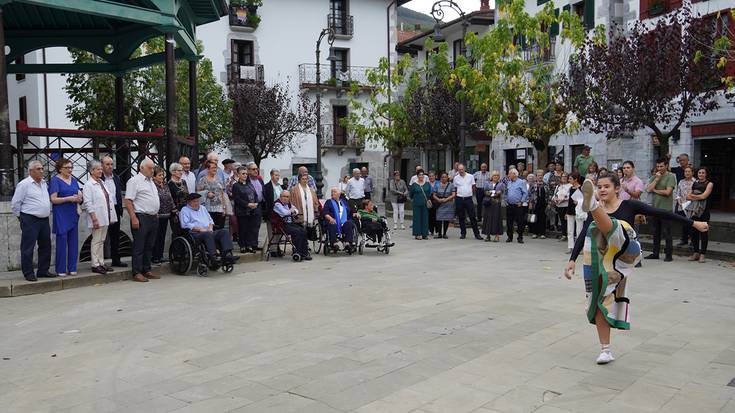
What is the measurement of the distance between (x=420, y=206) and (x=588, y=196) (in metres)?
11.7

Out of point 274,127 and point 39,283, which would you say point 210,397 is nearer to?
point 39,283

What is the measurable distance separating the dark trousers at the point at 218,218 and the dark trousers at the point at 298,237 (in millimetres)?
1302

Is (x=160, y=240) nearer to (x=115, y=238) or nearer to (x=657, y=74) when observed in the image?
(x=115, y=238)

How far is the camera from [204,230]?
35.3ft

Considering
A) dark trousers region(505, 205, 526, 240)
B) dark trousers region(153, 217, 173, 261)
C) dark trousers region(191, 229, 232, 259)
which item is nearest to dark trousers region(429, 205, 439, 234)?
dark trousers region(505, 205, 526, 240)

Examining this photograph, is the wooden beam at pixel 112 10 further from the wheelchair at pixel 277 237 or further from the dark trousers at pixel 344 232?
the dark trousers at pixel 344 232

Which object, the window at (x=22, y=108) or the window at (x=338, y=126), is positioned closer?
the window at (x=22, y=108)

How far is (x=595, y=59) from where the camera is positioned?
1742cm

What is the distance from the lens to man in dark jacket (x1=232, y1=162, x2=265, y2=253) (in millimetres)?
12641

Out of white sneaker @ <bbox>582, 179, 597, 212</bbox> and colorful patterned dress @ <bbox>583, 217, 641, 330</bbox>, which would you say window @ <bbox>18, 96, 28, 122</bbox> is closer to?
colorful patterned dress @ <bbox>583, 217, 641, 330</bbox>

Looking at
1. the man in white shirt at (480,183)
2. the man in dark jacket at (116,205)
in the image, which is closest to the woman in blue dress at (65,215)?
the man in dark jacket at (116,205)

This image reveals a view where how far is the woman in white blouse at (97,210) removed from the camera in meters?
9.91

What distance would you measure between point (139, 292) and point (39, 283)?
54.9 inches

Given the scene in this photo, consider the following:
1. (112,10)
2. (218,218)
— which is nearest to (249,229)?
(218,218)
